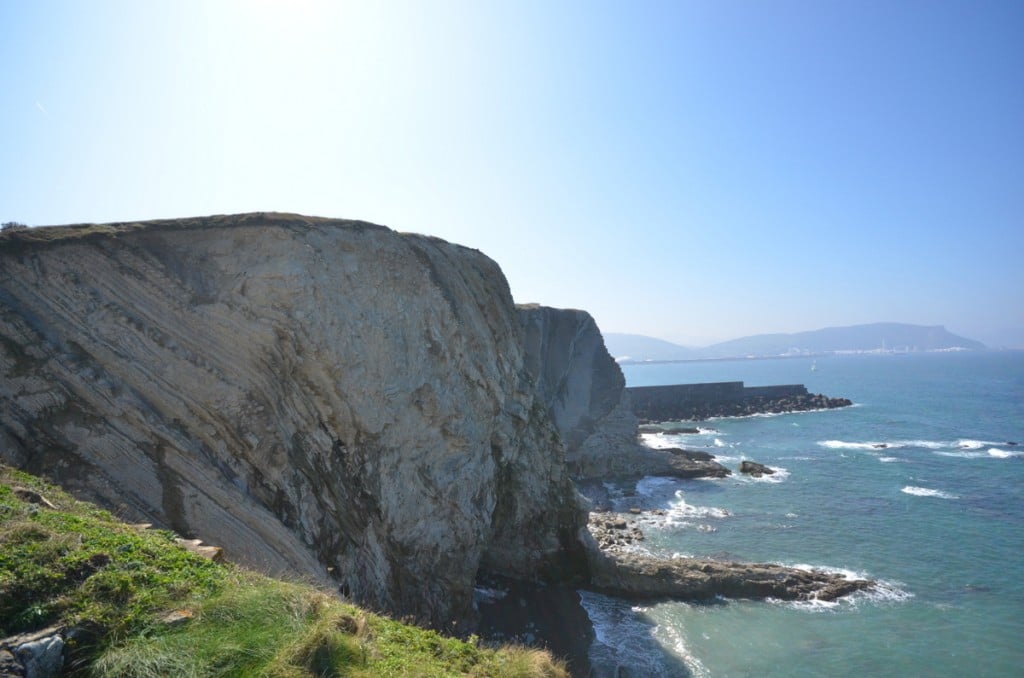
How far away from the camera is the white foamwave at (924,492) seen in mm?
33544

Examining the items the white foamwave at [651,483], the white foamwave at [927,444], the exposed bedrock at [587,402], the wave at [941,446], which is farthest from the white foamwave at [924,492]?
the white foamwave at [927,444]

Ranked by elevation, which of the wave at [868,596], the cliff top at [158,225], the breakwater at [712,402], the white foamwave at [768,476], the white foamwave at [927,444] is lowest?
the wave at [868,596]

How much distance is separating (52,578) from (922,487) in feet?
145

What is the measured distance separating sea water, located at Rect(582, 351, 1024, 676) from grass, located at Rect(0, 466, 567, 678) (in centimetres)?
1239

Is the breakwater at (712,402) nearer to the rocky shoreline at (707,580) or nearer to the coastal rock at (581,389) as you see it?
the coastal rock at (581,389)

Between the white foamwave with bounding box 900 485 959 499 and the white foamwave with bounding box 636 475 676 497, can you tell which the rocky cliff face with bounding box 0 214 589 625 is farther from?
the white foamwave with bounding box 900 485 959 499

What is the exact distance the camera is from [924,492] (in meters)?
34.5

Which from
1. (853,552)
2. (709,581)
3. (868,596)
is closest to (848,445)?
(853,552)

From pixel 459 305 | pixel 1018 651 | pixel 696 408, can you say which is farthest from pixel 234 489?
pixel 696 408

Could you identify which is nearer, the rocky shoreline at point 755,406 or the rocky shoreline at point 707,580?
the rocky shoreline at point 707,580

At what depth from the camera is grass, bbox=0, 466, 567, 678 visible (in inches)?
210

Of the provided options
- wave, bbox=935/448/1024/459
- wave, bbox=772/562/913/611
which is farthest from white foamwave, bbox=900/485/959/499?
wave, bbox=772/562/913/611

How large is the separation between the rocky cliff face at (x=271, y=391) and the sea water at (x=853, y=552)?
25.2 ft

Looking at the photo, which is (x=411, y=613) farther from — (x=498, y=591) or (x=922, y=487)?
(x=922, y=487)
